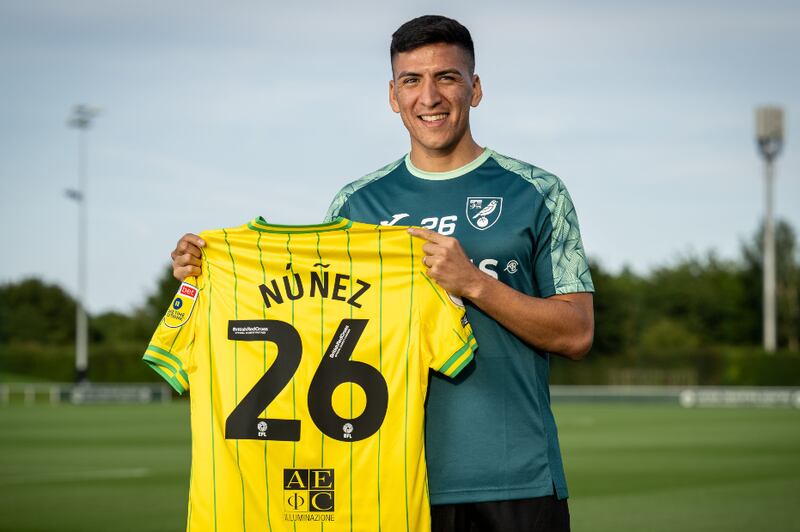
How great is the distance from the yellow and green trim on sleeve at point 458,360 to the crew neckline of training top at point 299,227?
21.7 inches

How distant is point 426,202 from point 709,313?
71449mm

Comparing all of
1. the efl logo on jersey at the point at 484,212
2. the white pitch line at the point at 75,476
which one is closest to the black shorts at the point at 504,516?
the efl logo on jersey at the point at 484,212

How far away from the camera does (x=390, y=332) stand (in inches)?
140

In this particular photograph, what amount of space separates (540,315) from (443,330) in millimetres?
324

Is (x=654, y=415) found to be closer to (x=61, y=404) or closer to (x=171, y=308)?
(x=61, y=404)

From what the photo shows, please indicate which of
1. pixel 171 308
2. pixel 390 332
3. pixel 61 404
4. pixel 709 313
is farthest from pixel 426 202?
pixel 709 313

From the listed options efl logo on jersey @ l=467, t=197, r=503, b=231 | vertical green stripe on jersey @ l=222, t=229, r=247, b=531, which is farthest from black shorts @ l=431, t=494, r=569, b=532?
efl logo on jersey @ l=467, t=197, r=503, b=231

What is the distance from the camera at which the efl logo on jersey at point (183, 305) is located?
3.69m

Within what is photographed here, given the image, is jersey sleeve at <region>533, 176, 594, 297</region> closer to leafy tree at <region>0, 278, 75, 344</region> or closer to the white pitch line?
the white pitch line

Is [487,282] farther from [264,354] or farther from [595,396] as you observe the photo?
[595,396]

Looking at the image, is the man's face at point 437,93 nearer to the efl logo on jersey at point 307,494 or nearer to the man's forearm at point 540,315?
the man's forearm at point 540,315

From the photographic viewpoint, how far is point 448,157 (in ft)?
11.8

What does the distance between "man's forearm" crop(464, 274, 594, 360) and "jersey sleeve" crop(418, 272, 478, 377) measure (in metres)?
0.11

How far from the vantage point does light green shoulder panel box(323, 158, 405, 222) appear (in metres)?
3.76
